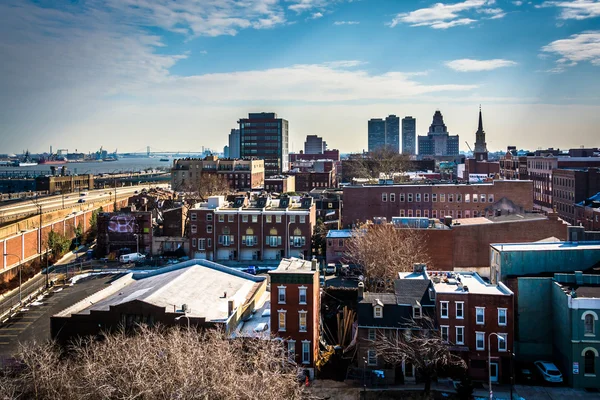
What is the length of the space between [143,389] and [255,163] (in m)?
118

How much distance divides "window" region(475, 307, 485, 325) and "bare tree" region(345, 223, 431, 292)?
13.2 m

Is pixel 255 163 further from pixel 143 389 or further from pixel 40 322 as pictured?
pixel 143 389

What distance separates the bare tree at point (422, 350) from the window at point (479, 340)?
5.28 ft

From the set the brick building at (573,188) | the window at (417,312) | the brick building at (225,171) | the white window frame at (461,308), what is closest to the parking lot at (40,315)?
the window at (417,312)

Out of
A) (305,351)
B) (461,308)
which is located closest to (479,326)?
(461,308)

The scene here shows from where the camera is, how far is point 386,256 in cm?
5406

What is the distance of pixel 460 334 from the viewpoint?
3722cm

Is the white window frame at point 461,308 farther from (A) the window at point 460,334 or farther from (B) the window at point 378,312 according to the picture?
(B) the window at point 378,312

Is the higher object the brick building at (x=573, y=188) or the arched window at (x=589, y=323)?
the brick building at (x=573, y=188)

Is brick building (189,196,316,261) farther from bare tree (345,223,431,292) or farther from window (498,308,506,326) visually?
window (498,308,506,326)

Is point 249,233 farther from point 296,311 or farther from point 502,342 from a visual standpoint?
point 502,342

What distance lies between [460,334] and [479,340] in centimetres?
125

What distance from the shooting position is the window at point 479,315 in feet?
121

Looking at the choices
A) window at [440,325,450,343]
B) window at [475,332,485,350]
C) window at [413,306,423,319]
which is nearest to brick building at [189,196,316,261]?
window at [413,306,423,319]
